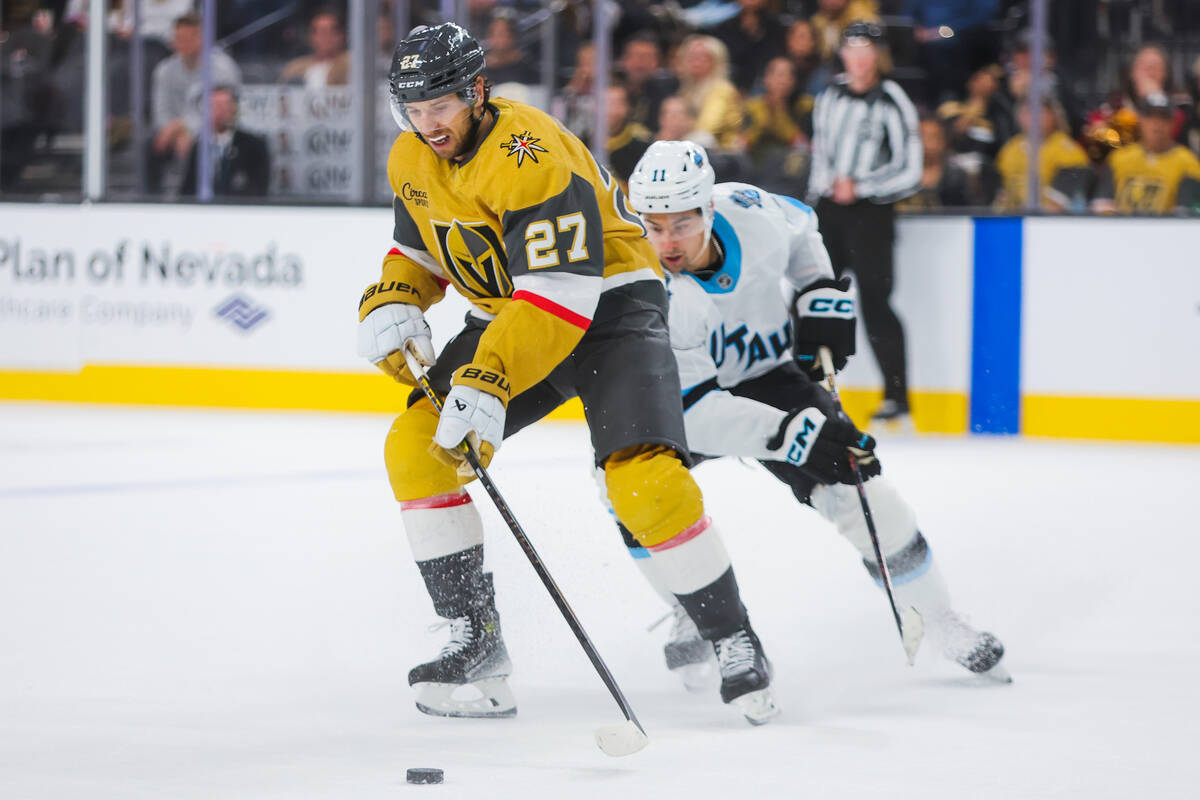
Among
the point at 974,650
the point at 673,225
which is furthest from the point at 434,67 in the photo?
the point at 974,650

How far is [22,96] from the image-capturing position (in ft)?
27.7

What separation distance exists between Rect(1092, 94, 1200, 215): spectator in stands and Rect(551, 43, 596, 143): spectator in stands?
85.5 inches

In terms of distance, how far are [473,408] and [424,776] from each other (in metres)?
0.54

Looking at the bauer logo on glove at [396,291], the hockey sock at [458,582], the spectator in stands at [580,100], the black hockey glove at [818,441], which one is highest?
the spectator in stands at [580,100]

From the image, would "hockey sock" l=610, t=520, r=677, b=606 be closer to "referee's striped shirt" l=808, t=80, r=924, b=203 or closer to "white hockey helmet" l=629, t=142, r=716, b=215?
"white hockey helmet" l=629, t=142, r=716, b=215

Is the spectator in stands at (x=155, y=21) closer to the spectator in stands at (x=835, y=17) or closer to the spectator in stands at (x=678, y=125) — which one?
the spectator in stands at (x=678, y=125)

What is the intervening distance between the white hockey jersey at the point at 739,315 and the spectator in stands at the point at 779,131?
389 cm

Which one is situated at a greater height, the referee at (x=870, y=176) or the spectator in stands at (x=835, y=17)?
the spectator in stands at (x=835, y=17)

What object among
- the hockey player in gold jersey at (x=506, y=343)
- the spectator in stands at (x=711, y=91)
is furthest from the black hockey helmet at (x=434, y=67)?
the spectator in stands at (x=711, y=91)

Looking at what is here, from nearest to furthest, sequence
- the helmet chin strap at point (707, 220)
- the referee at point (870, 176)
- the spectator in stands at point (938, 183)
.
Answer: the helmet chin strap at point (707, 220)
the referee at point (870, 176)
the spectator in stands at point (938, 183)

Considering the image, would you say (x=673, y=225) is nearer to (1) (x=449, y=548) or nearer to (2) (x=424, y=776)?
(1) (x=449, y=548)

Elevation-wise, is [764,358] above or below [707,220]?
below

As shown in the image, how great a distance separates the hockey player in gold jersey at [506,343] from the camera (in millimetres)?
2602

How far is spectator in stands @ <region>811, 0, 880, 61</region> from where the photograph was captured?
7484 millimetres
